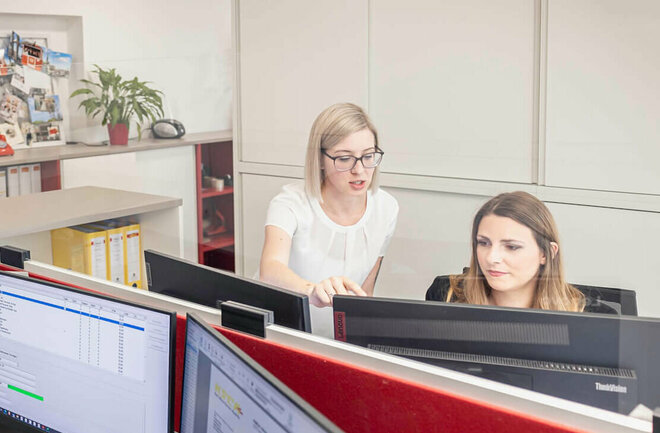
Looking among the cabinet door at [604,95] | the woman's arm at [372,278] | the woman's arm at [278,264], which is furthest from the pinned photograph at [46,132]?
the cabinet door at [604,95]

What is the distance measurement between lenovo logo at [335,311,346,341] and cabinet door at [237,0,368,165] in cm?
229

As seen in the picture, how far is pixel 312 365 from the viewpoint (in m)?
0.99

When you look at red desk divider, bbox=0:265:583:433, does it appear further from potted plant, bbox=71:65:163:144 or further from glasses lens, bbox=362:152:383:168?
potted plant, bbox=71:65:163:144

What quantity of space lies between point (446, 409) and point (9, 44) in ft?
11.3

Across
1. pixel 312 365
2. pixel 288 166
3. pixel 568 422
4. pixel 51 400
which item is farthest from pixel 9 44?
pixel 568 422

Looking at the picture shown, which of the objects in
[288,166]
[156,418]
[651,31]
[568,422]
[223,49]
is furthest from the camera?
[223,49]

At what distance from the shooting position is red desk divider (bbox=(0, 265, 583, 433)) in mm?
829

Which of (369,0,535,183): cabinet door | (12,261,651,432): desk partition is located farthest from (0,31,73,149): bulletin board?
(12,261,651,432): desk partition

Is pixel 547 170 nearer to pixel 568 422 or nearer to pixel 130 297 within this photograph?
pixel 130 297

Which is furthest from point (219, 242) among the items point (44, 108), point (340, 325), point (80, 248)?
point (340, 325)

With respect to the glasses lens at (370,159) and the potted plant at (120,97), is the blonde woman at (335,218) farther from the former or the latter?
the potted plant at (120,97)

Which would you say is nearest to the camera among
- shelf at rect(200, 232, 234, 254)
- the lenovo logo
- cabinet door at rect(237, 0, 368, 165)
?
the lenovo logo

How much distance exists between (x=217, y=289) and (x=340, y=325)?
0.27 m

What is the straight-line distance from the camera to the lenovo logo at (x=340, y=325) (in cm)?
107
